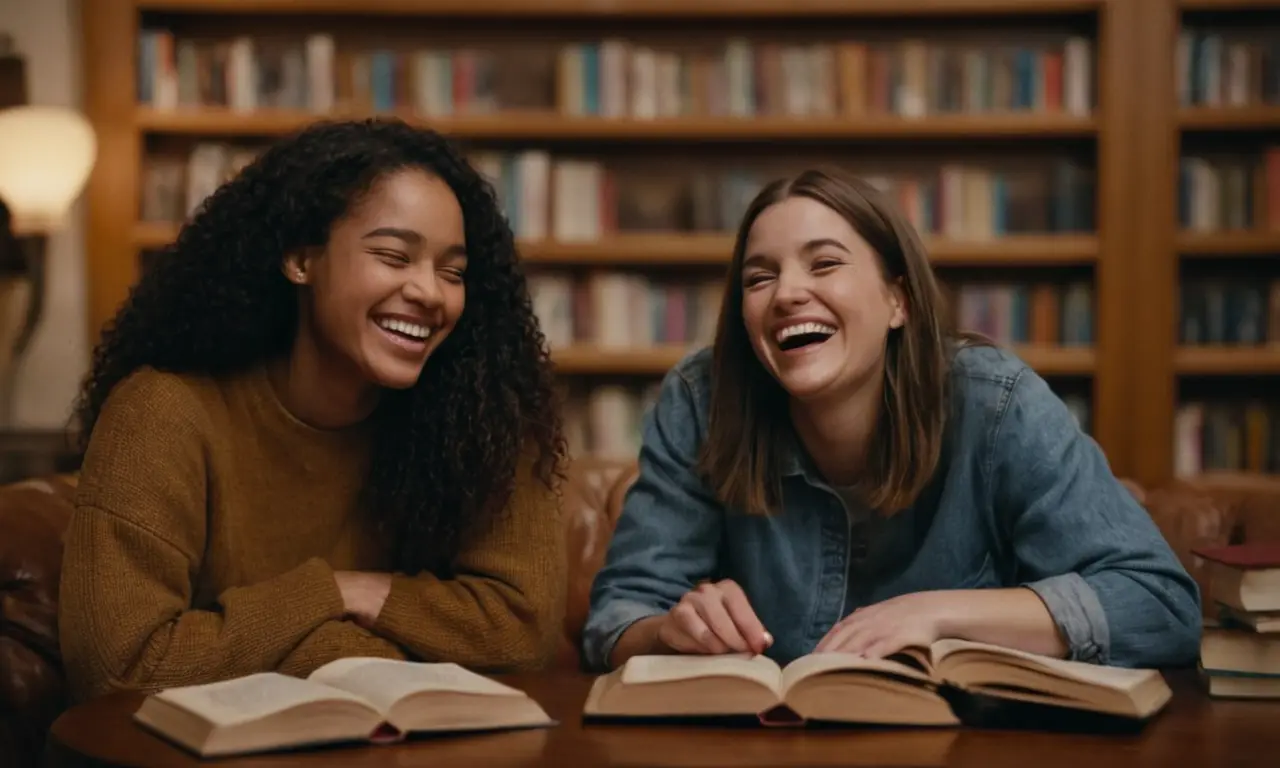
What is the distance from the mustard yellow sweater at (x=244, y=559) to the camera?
1.62 metres

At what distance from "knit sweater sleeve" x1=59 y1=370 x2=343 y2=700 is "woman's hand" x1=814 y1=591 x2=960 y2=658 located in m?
0.62

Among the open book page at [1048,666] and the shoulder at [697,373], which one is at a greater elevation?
the shoulder at [697,373]

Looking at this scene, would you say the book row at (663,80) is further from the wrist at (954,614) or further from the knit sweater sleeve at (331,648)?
the wrist at (954,614)

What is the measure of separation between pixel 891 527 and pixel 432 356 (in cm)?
64

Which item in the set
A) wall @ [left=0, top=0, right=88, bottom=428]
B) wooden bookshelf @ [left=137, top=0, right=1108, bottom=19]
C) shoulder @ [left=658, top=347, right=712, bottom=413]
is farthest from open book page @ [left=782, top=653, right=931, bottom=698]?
wall @ [left=0, top=0, right=88, bottom=428]

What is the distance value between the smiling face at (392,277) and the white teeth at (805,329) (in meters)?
0.42

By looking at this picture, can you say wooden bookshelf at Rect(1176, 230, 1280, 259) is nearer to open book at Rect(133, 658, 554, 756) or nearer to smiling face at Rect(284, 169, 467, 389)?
smiling face at Rect(284, 169, 467, 389)

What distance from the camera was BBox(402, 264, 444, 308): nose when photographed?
1.76m

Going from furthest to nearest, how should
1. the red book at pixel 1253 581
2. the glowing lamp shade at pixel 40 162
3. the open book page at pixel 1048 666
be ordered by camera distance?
the glowing lamp shade at pixel 40 162 → the red book at pixel 1253 581 → the open book page at pixel 1048 666

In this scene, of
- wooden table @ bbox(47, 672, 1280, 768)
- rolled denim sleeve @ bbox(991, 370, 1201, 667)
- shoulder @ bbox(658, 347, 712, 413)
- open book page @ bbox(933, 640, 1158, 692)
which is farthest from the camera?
shoulder @ bbox(658, 347, 712, 413)

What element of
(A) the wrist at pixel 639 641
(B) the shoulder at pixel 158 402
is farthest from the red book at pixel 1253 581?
(B) the shoulder at pixel 158 402

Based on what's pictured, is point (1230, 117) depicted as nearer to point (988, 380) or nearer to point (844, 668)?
point (988, 380)

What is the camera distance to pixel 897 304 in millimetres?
1771

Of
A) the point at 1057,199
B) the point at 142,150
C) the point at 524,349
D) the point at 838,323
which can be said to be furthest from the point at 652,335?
the point at 838,323
